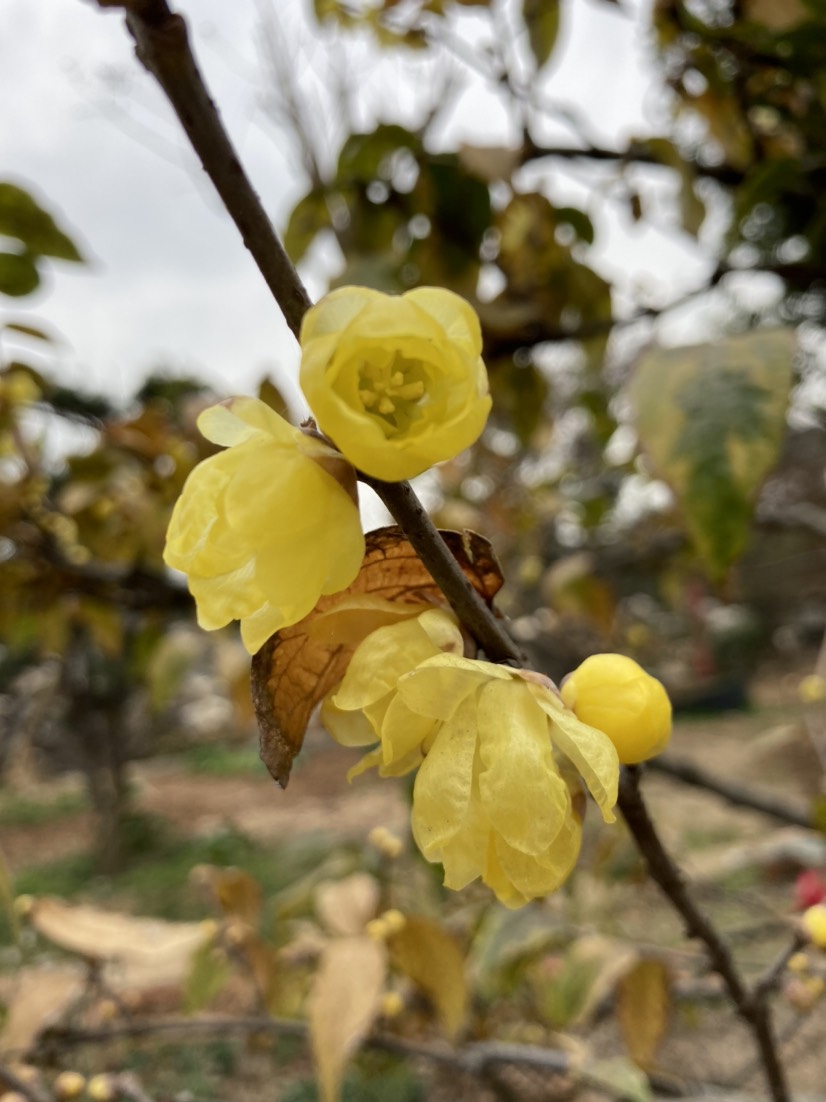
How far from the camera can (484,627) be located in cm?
19

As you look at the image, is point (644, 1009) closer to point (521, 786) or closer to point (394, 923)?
point (394, 923)

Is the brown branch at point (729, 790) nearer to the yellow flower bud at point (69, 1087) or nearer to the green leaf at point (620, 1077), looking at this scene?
the green leaf at point (620, 1077)

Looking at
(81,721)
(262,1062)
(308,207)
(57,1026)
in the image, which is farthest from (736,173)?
(81,721)

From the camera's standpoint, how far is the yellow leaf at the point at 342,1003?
0.49 metres

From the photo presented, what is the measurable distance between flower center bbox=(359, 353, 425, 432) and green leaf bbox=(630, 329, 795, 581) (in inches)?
9.1

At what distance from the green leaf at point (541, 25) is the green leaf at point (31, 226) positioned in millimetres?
496

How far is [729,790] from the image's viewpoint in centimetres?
66

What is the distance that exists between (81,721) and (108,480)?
10.9ft

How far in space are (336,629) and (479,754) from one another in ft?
0.16

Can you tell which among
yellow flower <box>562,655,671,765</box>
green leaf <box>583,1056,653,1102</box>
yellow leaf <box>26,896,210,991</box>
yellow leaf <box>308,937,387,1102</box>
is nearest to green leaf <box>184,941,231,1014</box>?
yellow leaf <box>26,896,210,991</box>

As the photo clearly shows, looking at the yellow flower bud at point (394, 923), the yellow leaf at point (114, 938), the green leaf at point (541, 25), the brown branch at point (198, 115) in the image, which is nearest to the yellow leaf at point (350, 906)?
the yellow flower bud at point (394, 923)

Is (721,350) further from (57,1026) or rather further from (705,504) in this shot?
(57,1026)

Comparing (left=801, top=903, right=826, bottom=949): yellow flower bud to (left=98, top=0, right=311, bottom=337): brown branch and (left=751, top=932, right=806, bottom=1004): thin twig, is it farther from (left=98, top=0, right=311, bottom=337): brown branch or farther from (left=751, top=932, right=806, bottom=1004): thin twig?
(left=98, top=0, right=311, bottom=337): brown branch

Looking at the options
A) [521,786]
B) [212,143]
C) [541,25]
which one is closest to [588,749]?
[521,786]
